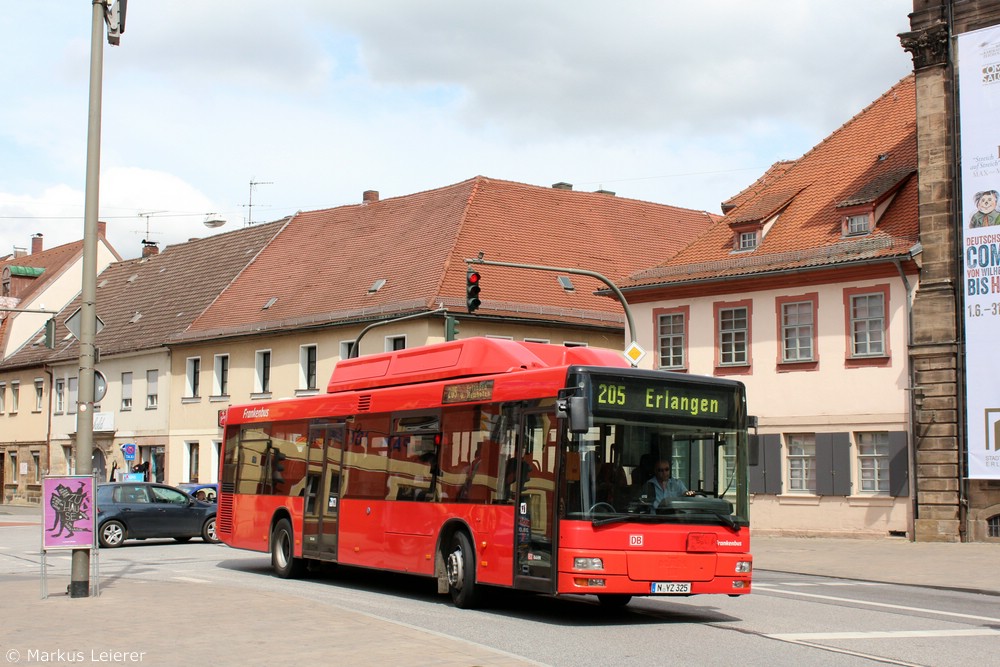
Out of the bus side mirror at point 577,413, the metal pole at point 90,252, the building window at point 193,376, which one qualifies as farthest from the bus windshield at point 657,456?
the building window at point 193,376

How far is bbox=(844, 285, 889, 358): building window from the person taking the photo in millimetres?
30516

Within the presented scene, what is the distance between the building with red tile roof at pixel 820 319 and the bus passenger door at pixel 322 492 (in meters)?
14.9

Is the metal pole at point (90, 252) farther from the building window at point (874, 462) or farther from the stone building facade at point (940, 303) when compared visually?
the building window at point (874, 462)

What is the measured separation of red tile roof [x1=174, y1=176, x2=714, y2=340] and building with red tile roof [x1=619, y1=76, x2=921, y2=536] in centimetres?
807

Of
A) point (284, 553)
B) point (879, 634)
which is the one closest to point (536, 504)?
point (879, 634)

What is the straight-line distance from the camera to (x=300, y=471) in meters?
20.0

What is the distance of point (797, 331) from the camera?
107 feet

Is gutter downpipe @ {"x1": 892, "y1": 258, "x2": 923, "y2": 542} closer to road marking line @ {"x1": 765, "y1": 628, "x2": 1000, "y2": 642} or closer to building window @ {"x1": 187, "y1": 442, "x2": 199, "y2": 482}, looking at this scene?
road marking line @ {"x1": 765, "y1": 628, "x2": 1000, "y2": 642}

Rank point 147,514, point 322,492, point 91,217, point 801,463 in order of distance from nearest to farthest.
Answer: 1. point 91,217
2. point 322,492
3. point 147,514
4. point 801,463

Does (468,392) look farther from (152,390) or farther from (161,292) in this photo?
(161,292)

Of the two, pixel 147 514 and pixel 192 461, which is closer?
pixel 147 514

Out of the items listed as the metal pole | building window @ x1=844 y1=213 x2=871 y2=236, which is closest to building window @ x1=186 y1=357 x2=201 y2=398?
building window @ x1=844 y1=213 x2=871 y2=236

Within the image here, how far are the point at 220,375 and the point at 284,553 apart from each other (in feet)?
104

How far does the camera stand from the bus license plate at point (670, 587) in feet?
45.1
